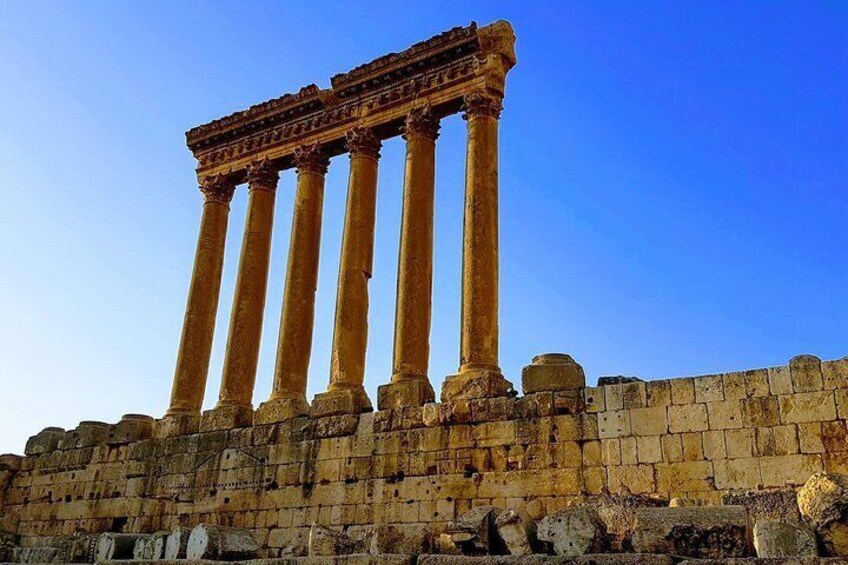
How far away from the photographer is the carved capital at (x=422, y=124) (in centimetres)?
1831

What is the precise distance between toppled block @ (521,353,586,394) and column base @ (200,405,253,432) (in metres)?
7.23

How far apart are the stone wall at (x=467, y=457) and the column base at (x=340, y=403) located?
22 centimetres

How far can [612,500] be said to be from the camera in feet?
37.5

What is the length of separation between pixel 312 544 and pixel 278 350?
802 centimetres

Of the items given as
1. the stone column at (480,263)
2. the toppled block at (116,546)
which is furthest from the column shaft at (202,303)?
the stone column at (480,263)

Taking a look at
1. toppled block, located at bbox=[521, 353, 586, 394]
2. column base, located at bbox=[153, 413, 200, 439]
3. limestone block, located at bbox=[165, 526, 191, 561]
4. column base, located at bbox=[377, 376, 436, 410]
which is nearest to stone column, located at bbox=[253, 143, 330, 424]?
column base, located at bbox=[153, 413, 200, 439]

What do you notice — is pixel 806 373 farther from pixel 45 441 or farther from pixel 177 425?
pixel 45 441

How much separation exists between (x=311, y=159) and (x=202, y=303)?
4842 millimetres

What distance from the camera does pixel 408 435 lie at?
15.2m

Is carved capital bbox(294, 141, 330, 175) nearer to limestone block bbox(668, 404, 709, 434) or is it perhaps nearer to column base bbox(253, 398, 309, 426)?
column base bbox(253, 398, 309, 426)

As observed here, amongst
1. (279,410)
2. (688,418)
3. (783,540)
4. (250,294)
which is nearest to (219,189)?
(250,294)

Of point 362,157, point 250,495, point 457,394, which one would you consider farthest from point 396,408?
point 362,157

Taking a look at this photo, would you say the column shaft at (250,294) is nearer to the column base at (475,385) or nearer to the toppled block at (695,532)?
the column base at (475,385)

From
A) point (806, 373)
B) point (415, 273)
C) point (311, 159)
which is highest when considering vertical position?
point (311, 159)
